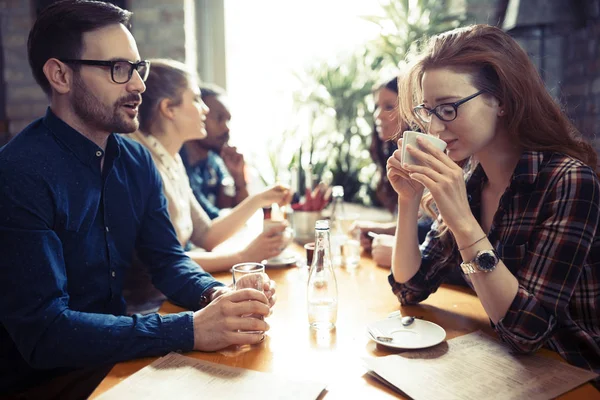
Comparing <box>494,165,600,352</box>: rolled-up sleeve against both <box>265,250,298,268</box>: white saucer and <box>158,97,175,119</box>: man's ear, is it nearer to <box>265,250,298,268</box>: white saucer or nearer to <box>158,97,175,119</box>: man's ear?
<box>265,250,298,268</box>: white saucer

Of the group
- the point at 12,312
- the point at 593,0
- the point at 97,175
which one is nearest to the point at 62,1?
the point at 97,175

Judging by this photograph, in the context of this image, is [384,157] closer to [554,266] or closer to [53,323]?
[554,266]

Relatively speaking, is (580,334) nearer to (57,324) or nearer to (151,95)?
(57,324)

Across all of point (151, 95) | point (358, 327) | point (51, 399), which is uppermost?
point (151, 95)

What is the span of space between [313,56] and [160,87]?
2181mm

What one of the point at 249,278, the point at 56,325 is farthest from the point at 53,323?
the point at 249,278

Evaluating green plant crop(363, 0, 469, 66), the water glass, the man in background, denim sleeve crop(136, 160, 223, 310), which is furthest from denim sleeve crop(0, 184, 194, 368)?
green plant crop(363, 0, 469, 66)

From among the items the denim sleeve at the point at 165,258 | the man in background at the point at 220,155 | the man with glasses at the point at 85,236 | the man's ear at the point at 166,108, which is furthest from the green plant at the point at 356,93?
the man with glasses at the point at 85,236

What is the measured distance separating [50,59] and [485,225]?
1.27 meters

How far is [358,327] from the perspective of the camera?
1.26m

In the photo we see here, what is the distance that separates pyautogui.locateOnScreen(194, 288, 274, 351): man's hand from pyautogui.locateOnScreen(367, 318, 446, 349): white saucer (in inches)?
9.8

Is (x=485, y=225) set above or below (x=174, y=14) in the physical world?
below

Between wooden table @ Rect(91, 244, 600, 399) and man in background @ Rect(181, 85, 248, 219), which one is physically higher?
man in background @ Rect(181, 85, 248, 219)

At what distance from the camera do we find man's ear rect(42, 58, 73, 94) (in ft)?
4.77
